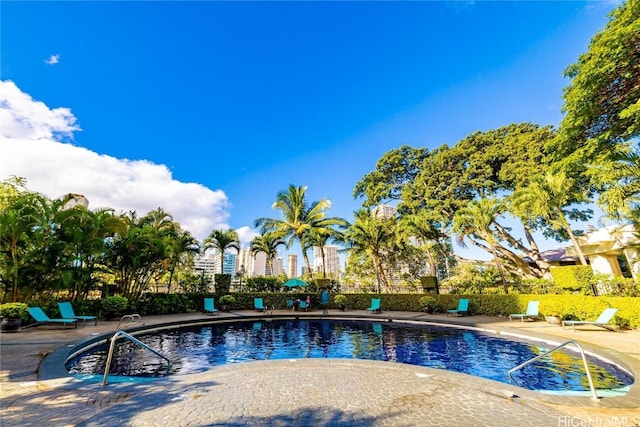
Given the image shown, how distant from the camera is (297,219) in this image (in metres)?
24.8

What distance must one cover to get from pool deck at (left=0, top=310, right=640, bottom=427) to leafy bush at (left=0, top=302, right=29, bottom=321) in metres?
4.94

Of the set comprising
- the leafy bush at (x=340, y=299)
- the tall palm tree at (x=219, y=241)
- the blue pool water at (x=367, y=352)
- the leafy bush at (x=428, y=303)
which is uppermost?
the tall palm tree at (x=219, y=241)

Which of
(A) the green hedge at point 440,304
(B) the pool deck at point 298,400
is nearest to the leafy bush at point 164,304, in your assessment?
(A) the green hedge at point 440,304

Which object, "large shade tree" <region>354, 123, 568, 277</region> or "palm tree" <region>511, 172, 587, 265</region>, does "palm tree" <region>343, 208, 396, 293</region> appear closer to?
"large shade tree" <region>354, 123, 568, 277</region>

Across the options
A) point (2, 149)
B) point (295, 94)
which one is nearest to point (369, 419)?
point (2, 149)

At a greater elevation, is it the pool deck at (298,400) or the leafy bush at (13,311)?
the leafy bush at (13,311)

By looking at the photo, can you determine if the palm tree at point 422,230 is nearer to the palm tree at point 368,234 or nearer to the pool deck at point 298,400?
the palm tree at point 368,234

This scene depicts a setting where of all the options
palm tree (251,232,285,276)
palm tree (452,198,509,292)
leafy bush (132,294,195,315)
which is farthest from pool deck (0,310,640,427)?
palm tree (251,232,285,276)

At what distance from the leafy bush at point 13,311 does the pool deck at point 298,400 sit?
4.94 m

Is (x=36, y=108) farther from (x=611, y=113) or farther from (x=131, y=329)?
(x=611, y=113)

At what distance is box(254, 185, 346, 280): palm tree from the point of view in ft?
80.7

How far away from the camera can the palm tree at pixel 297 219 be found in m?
24.6

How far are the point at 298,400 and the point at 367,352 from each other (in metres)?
4.84

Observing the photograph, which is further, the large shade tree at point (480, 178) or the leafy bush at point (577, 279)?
the large shade tree at point (480, 178)
